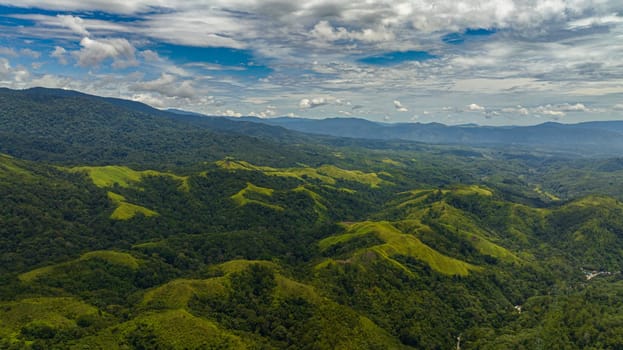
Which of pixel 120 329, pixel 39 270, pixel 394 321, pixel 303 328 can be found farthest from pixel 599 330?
pixel 39 270

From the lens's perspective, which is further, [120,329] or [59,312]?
[59,312]

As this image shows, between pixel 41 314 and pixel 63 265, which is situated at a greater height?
pixel 41 314

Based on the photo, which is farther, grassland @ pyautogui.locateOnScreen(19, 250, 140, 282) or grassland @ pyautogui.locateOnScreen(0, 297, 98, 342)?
grassland @ pyautogui.locateOnScreen(19, 250, 140, 282)

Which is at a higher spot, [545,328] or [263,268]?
[263,268]

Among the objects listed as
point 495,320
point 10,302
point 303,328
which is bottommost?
point 495,320

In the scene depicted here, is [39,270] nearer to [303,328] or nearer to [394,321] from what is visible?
[303,328]

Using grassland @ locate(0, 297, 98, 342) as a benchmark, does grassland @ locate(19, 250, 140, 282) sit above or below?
below

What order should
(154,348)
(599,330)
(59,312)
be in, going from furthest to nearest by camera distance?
(599,330) → (59,312) → (154,348)

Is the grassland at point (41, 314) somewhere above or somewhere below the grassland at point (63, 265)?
above

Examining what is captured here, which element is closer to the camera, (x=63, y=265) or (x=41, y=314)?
(x=41, y=314)

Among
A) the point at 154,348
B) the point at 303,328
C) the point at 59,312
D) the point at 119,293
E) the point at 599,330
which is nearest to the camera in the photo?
the point at 154,348

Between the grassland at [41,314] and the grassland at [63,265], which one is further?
the grassland at [63,265]
